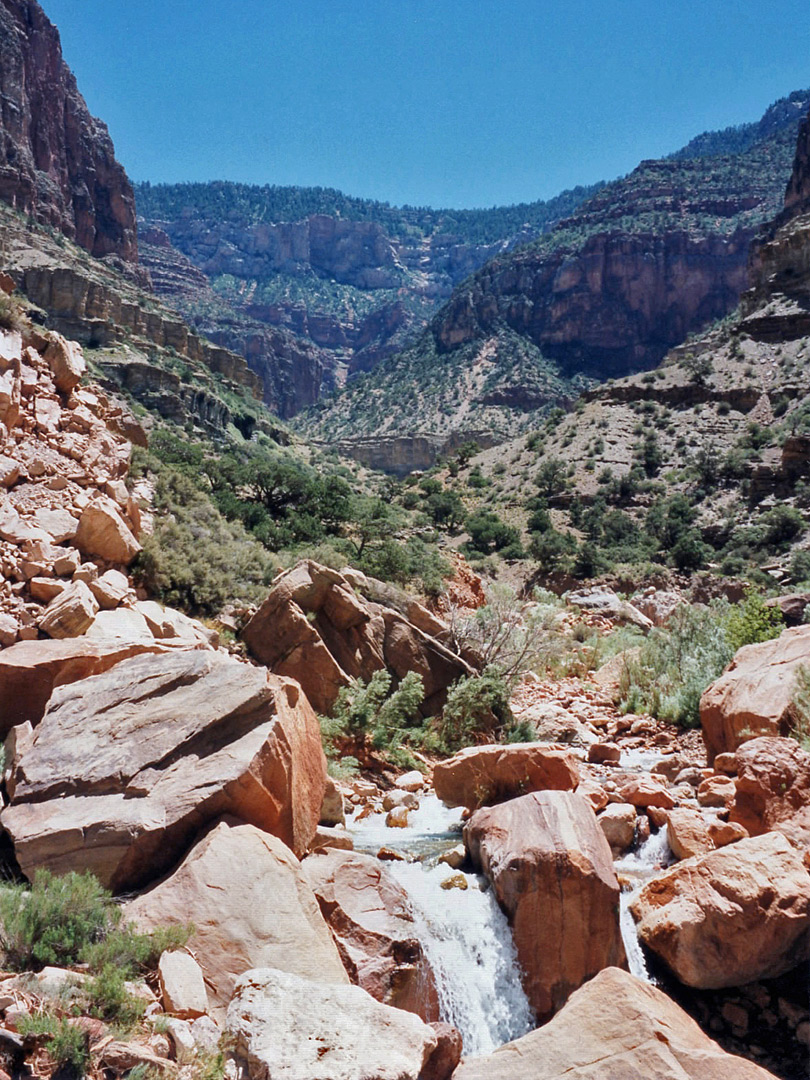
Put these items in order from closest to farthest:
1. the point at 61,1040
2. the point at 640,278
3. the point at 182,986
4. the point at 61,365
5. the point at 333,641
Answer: the point at 61,1040
the point at 182,986
the point at 333,641
the point at 61,365
the point at 640,278

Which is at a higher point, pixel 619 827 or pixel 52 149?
pixel 52 149

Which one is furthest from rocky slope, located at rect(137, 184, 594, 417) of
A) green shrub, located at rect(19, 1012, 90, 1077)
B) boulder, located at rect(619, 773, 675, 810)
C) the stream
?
green shrub, located at rect(19, 1012, 90, 1077)

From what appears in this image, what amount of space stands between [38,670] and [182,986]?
3.73 m

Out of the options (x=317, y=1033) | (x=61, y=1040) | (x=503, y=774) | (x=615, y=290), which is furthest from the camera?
(x=615, y=290)

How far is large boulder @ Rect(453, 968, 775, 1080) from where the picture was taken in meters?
3.93

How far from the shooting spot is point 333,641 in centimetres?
1086

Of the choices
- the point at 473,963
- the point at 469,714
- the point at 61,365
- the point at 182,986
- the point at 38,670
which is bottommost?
the point at 473,963

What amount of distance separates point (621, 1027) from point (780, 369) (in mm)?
52368

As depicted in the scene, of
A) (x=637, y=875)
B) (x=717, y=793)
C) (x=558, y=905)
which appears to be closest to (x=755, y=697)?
(x=717, y=793)

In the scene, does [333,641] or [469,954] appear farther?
[333,641]

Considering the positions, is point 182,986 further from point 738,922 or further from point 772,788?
point 772,788

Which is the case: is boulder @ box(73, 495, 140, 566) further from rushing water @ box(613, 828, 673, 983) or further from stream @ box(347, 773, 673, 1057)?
rushing water @ box(613, 828, 673, 983)

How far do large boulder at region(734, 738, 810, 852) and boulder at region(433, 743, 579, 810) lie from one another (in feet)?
5.08

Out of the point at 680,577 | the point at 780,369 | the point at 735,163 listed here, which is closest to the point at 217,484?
the point at 680,577
